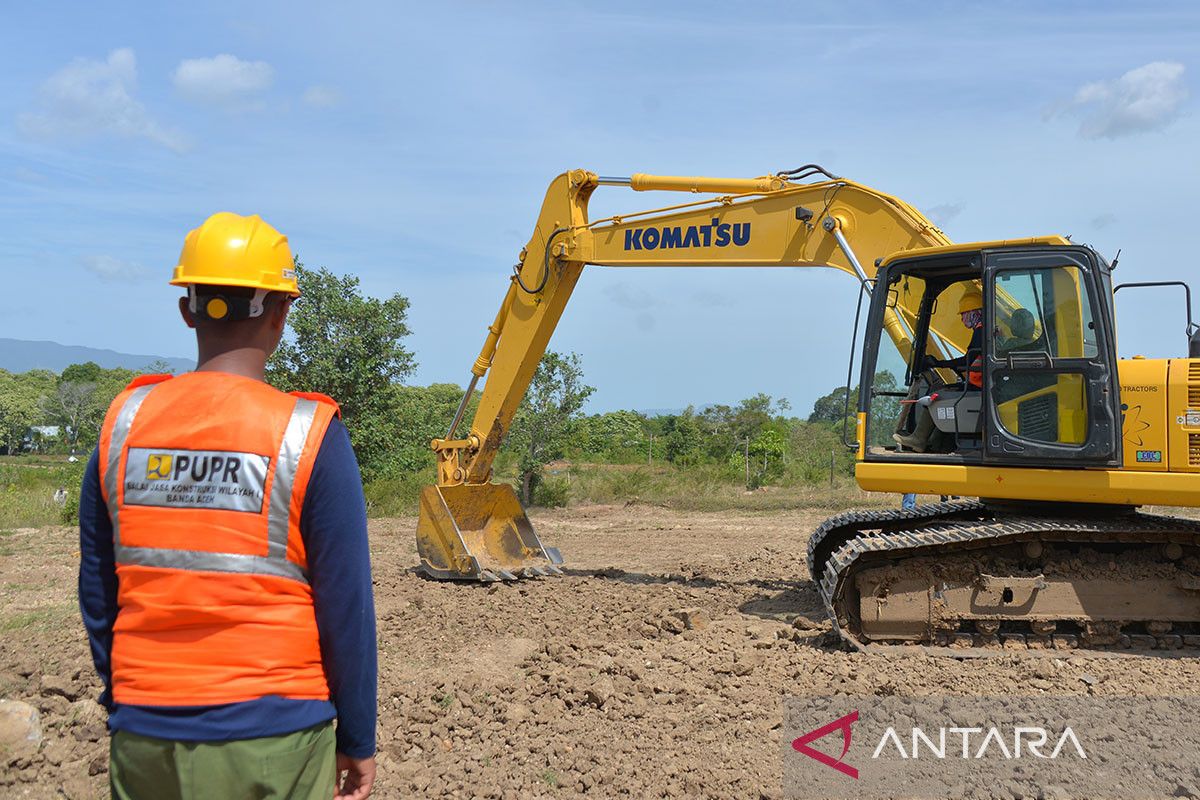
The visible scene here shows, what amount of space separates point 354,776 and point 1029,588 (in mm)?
5562

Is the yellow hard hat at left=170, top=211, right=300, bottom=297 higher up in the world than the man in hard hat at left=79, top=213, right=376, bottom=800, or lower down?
higher up

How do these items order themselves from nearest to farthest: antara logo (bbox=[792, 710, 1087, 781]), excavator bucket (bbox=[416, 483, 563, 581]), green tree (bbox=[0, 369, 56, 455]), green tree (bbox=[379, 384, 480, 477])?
antara logo (bbox=[792, 710, 1087, 781]) → excavator bucket (bbox=[416, 483, 563, 581]) → green tree (bbox=[379, 384, 480, 477]) → green tree (bbox=[0, 369, 56, 455])

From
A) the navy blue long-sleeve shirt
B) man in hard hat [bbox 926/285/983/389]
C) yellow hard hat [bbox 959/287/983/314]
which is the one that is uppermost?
yellow hard hat [bbox 959/287/983/314]

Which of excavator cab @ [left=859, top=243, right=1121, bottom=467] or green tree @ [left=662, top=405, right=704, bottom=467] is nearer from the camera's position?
excavator cab @ [left=859, top=243, right=1121, bottom=467]

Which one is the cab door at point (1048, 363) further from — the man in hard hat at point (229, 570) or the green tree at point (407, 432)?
the green tree at point (407, 432)

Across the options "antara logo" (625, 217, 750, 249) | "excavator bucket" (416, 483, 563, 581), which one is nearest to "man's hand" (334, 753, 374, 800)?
"antara logo" (625, 217, 750, 249)

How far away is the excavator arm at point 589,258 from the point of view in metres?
7.61

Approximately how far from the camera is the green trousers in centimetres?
198

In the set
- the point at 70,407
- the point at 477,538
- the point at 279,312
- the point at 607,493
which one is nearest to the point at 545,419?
the point at 607,493

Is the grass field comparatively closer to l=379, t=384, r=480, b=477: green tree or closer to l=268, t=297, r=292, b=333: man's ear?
l=379, t=384, r=480, b=477: green tree

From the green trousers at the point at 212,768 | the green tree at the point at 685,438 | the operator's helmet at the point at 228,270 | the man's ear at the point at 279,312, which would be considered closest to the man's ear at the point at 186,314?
the operator's helmet at the point at 228,270

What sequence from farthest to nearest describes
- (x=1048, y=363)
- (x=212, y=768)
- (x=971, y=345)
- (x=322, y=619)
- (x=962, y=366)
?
1. (x=962, y=366)
2. (x=971, y=345)
3. (x=1048, y=363)
4. (x=322, y=619)
5. (x=212, y=768)

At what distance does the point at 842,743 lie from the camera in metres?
5.07

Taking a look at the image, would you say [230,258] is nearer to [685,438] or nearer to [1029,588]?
[1029,588]
